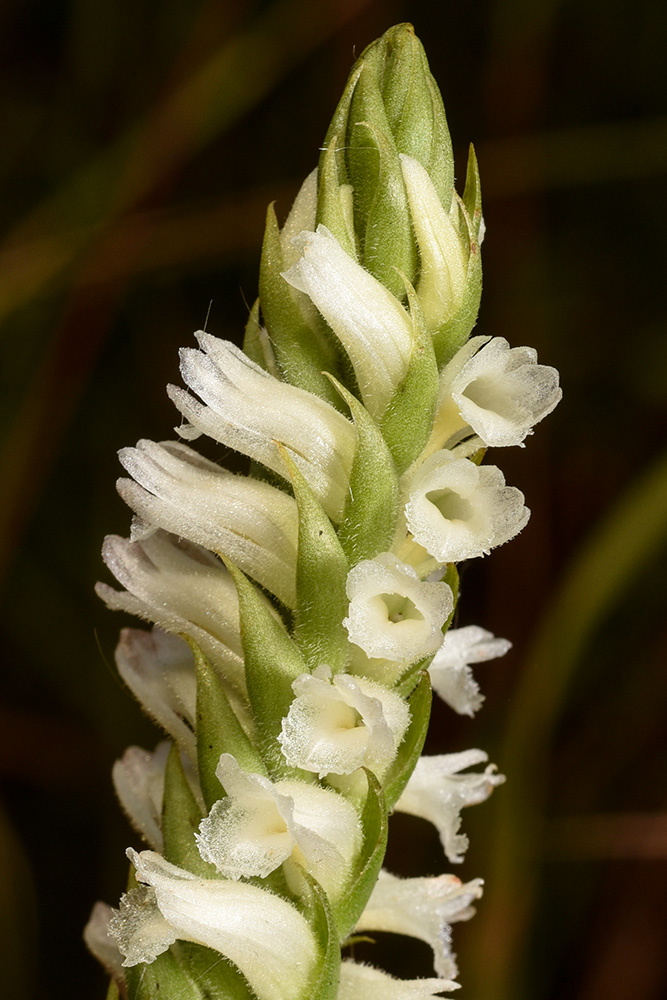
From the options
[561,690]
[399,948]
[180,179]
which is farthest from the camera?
[180,179]

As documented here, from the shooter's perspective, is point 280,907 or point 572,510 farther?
point 572,510

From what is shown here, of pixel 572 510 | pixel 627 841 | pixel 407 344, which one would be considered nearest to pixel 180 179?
pixel 572 510

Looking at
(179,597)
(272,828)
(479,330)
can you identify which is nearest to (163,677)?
(179,597)

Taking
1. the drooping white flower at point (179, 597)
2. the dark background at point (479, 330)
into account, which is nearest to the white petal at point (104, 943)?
the drooping white flower at point (179, 597)

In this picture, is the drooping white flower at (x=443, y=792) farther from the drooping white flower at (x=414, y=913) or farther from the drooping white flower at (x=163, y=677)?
the drooping white flower at (x=163, y=677)

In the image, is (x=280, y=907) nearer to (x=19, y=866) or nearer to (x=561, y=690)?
(x=561, y=690)

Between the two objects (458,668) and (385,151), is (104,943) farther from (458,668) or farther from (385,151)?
(385,151)
